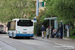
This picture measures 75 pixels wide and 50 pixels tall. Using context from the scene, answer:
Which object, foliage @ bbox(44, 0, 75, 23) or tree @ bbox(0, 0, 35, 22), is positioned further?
tree @ bbox(0, 0, 35, 22)

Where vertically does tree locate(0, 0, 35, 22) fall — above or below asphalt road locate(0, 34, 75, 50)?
above

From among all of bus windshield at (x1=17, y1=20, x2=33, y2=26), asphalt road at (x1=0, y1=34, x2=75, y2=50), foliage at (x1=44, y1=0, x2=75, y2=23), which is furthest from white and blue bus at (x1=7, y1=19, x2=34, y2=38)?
asphalt road at (x1=0, y1=34, x2=75, y2=50)

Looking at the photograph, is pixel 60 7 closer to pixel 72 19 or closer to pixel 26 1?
pixel 72 19

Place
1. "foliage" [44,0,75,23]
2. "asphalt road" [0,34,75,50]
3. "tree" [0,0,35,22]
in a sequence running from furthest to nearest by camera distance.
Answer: "tree" [0,0,35,22] → "foliage" [44,0,75,23] → "asphalt road" [0,34,75,50]

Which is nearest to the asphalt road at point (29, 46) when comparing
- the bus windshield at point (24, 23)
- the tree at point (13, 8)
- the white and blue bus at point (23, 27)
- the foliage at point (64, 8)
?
the foliage at point (64, 8)

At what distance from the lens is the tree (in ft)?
149

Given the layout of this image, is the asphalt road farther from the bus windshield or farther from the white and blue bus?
the bus windshield

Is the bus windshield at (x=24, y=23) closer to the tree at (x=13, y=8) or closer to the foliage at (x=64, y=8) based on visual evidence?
the foliage at (x=64, y=8)

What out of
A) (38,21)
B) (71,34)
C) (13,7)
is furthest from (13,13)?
(71,34)

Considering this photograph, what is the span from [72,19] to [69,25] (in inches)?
150

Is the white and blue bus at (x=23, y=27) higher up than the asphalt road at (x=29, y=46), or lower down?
higher up

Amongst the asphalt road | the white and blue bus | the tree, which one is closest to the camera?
the asphalt road

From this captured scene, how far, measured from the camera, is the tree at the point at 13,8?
45.5m

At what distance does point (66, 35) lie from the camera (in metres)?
29.3
